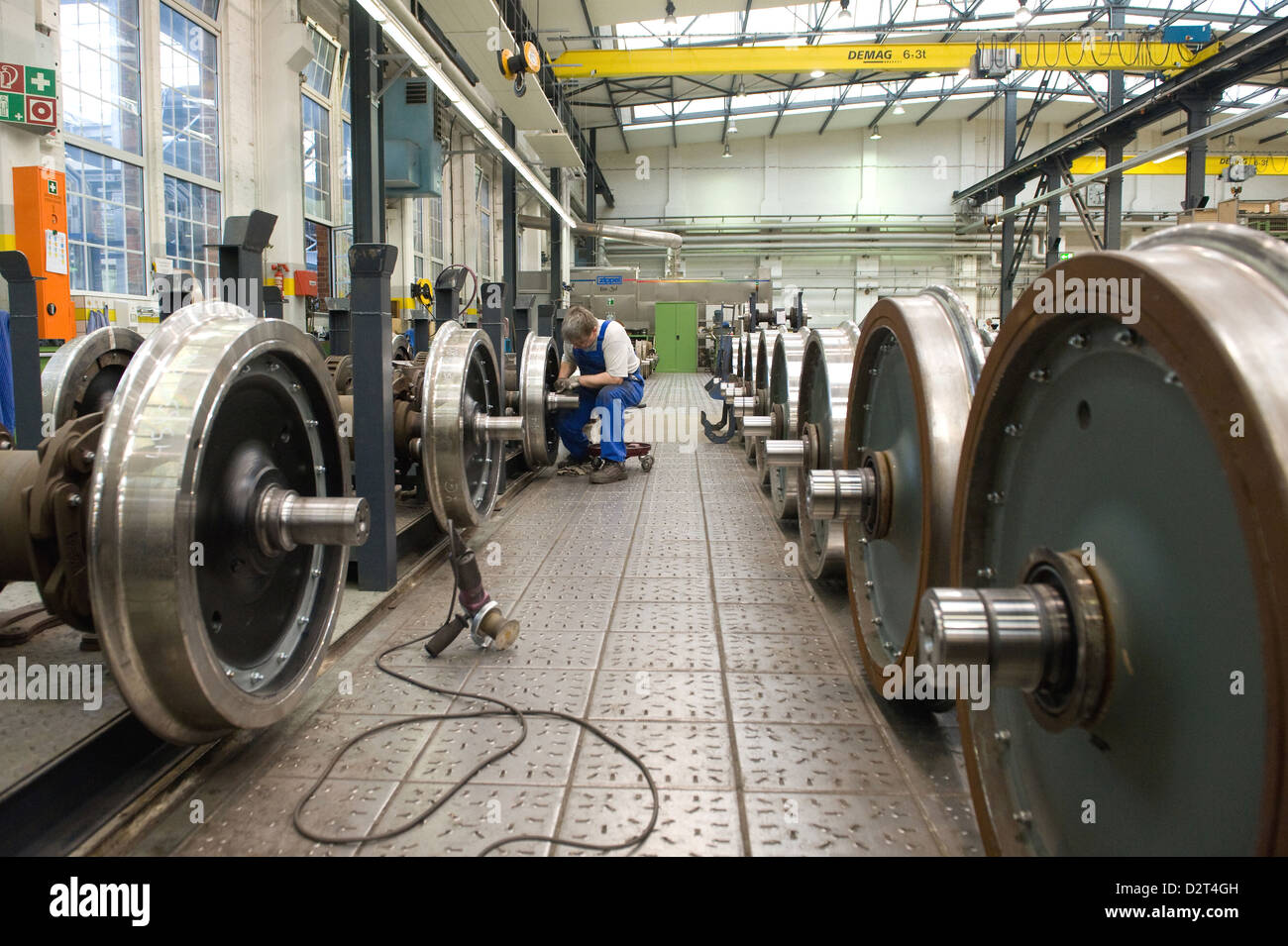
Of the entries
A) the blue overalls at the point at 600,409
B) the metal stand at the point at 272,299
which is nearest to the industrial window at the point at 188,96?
the metal stand at the point at 272,299

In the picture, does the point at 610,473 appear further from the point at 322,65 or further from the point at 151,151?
the point at 322,65

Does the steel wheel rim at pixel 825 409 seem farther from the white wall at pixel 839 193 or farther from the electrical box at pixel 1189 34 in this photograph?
the white wall at pixel 839 193

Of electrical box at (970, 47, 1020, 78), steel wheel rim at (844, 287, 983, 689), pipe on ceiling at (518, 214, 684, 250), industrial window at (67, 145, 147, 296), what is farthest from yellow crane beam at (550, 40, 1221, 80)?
steel wheel rim at (844, 287, 983, 689)

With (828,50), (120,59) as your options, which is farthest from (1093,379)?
(828,50)

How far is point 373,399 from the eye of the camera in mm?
3326

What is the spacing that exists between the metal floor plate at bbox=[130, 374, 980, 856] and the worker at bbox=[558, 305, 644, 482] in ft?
8.58

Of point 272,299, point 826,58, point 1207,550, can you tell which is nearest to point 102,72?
point 272,299

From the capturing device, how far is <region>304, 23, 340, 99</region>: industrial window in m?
9.79

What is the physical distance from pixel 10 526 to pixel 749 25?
52.4ft

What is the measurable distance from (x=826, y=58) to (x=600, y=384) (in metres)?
10.6

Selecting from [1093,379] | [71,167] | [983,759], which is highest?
[71,167]

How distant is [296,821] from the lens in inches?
69.0

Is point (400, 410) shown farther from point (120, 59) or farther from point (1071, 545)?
point (120, 59)

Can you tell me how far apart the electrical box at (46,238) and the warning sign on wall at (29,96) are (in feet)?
1.09
